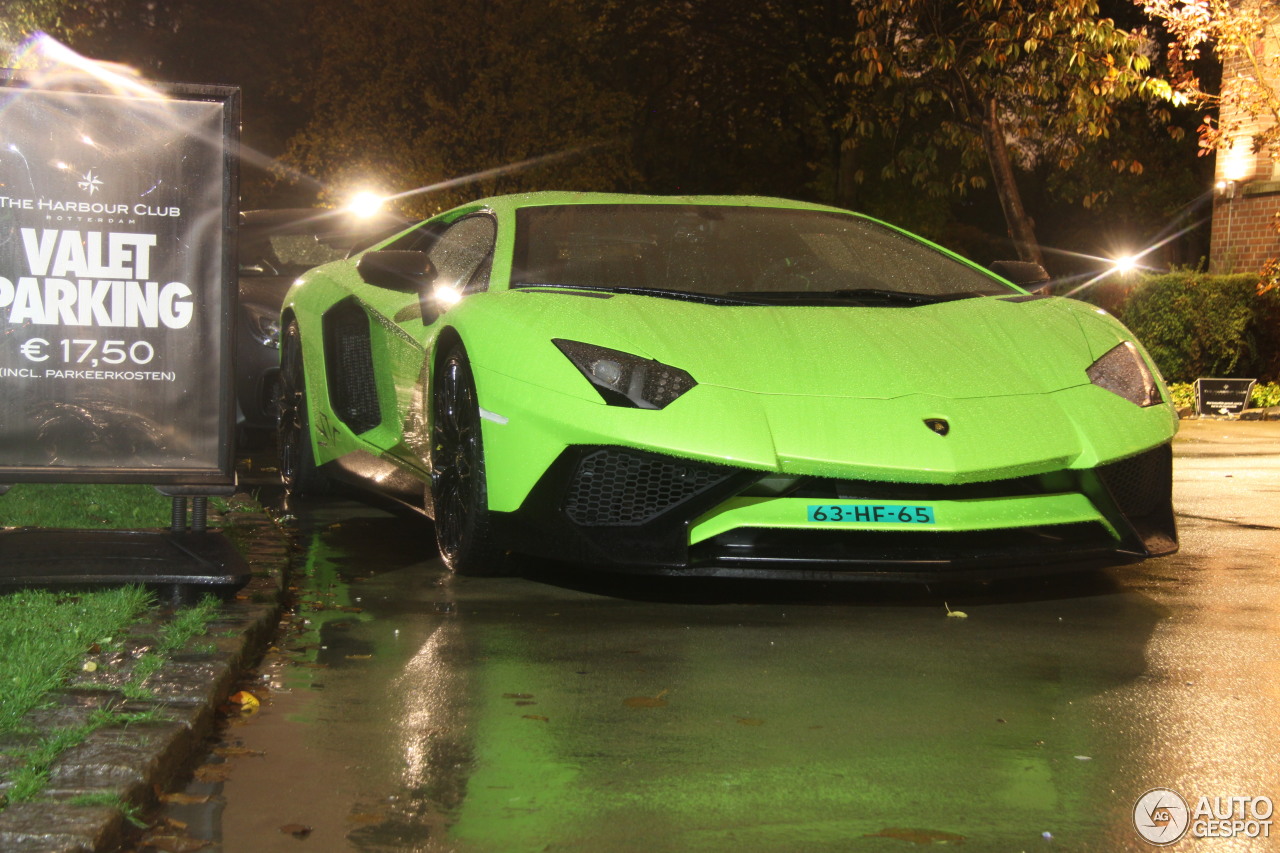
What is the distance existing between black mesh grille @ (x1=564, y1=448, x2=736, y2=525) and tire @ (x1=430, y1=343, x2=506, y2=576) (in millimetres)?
431

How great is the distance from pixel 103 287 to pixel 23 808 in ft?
8.27

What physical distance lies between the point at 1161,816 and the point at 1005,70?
13668 mm

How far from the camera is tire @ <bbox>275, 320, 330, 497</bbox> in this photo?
7988 mm

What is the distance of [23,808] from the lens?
3062 mm

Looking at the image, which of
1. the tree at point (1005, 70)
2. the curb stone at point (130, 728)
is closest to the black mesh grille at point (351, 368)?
the curb stone at point (130, 728)

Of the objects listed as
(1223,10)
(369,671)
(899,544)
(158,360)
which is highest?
(1223,10)

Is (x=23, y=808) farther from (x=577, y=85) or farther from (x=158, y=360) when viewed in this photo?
(x=577, y=85)

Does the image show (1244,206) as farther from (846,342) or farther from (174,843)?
(174,843)

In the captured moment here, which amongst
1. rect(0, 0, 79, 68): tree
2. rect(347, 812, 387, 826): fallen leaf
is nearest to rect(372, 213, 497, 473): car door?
rect(347, 812, 387, 826): fallen leaf

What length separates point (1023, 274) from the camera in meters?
6.65

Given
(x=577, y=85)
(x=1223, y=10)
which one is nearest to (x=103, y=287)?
(x=1223, y=10)

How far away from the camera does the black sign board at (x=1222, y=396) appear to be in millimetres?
16750

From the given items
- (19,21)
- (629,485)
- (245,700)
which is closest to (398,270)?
(629,485)

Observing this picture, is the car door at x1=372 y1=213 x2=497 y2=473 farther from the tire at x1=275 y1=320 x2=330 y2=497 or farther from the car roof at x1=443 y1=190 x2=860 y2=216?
the tire at x1=275 y1=320 x2=330 y2=497
